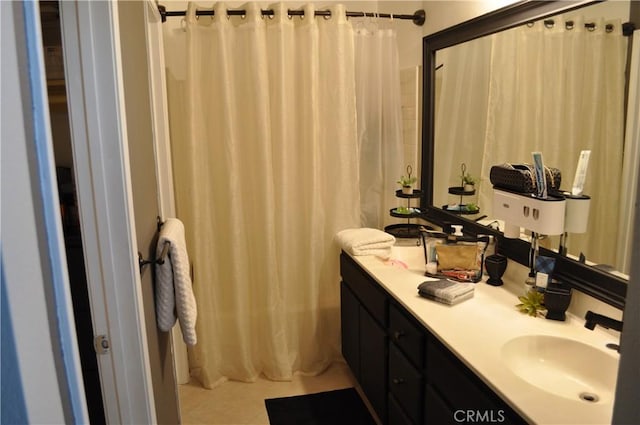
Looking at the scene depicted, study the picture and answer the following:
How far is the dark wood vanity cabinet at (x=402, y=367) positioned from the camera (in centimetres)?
128

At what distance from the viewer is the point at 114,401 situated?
1258mm

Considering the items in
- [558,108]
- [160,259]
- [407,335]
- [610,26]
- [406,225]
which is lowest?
[407,335]

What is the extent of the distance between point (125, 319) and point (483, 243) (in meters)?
1.39

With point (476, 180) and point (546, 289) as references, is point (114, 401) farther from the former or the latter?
point (476, 180)

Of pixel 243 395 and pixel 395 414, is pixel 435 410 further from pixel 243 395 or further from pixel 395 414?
pixel 243 395

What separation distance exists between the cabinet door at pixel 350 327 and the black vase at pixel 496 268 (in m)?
0.65

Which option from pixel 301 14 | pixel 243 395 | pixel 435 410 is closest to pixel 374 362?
pixel 435 410

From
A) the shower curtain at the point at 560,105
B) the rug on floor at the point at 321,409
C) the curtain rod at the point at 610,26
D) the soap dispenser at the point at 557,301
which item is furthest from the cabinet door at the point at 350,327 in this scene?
the curtain rod at the point at 610,26

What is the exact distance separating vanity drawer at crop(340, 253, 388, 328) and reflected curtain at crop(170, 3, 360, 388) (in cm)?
25

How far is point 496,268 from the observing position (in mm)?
1840

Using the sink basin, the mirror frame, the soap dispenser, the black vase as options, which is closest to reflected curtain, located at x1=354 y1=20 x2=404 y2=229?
the mirror frame

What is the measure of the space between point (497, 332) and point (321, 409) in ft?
4.07

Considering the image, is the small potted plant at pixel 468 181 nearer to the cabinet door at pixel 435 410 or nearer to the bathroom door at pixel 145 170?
the cabinet door at pixel 435 410

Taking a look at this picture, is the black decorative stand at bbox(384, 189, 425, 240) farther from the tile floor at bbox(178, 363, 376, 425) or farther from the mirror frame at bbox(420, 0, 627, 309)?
the tile floor at bbox(178, 363, 376, 425)
